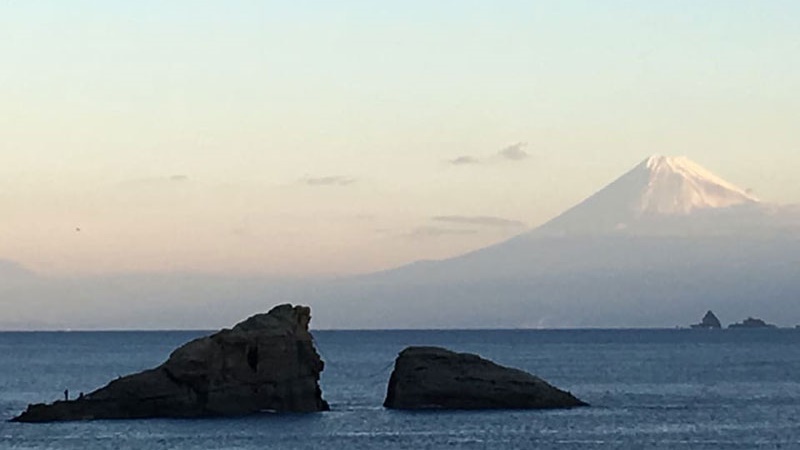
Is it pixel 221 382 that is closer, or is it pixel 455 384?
pixel 221 382

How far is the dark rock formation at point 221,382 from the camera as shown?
107 m

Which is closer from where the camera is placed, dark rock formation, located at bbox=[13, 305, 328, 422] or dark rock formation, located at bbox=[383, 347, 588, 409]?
dark rock formation, located at bbox=[13, 305, 328, 422]

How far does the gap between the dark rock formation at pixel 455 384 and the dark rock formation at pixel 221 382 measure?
274 inches

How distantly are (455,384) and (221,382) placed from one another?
635 inches

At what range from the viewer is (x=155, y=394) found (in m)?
107

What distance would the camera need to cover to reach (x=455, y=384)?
114m

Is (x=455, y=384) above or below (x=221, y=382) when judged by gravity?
below

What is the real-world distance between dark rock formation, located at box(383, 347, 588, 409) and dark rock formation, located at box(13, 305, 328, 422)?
697cm

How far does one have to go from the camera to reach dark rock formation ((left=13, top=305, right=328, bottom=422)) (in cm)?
10706

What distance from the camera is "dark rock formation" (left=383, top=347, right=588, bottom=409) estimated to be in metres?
114

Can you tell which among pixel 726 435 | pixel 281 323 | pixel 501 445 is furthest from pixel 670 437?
pixel 281 323

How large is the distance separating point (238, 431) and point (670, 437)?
2489 cm

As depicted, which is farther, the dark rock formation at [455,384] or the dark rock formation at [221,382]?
the dark rock formation at [455,384]

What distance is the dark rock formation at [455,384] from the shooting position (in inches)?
4478
